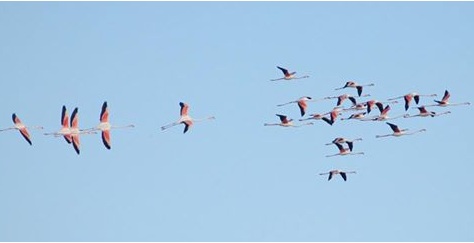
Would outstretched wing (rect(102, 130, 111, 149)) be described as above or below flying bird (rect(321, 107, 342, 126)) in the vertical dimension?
below

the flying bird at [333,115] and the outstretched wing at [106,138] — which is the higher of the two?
the flying bird at [333,115]

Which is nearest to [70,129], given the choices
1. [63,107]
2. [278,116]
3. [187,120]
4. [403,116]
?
[63,107]

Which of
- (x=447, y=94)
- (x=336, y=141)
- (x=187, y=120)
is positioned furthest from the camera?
(x=447, y=94)

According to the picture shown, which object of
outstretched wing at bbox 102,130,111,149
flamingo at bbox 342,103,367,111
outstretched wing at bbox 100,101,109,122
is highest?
flamingo at bbox 342,103,367,111

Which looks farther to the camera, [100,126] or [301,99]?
[301,99]

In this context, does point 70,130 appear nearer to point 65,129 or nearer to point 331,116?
point 65,129

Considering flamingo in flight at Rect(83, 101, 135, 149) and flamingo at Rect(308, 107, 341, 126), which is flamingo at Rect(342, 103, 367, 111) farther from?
flamingo in flight at Rect(83, 101, 135, 149)

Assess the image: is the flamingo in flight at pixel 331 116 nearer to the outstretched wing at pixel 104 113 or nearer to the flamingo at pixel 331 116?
the flamingo at pixel 331 116

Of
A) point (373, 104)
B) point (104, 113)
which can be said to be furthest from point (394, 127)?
point (104, 113)

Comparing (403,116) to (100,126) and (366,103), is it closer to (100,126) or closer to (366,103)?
(366,103)

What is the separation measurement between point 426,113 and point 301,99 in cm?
724

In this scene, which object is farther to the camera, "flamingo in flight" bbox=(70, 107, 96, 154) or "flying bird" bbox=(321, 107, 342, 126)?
"flying bird" bbox=(321, 107, 342, 126)

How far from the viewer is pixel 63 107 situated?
65500 millimetres

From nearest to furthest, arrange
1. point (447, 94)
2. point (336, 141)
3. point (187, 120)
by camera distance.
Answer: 1. point (187, 120)
2. point (336, 141)
3. point (447, 94)
